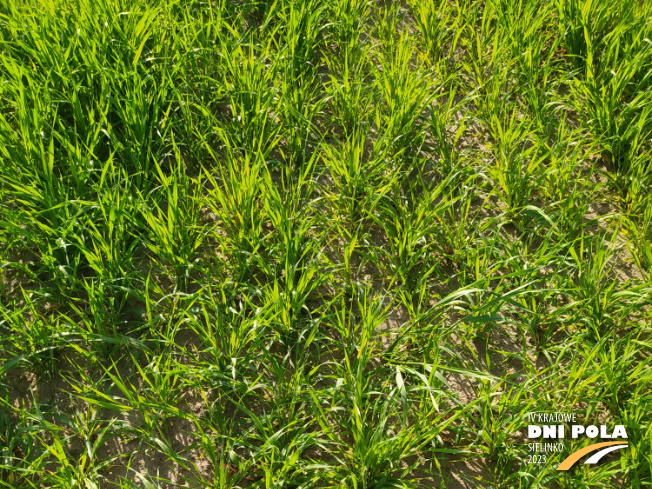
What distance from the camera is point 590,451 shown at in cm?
161

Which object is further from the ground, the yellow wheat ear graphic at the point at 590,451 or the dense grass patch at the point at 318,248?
the dense grass patch at the point at 318,248

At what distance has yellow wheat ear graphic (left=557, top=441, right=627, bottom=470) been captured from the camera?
1.57 meters

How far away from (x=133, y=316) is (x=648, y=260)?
6.34 ft

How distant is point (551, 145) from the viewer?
8.11 ft

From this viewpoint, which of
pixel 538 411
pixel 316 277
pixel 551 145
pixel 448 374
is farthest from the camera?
pixel 551 145

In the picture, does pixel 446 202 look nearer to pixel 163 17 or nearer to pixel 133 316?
pixel 133 316

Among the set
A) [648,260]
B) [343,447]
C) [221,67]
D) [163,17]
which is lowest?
[343,447]

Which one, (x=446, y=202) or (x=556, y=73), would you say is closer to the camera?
(x=446, y=202)

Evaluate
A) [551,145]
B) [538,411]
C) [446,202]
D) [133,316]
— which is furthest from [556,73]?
[133,316]

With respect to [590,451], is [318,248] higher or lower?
higher

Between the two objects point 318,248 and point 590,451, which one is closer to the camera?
point 590,451

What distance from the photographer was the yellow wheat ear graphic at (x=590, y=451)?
61.9 inches

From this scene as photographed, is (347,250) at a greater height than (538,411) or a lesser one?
greater

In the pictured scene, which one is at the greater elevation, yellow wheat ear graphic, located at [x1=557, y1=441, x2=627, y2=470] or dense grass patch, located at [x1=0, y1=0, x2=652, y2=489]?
dense grass patch, located at [x1=0, y1=0, x2=652, y2=489]
